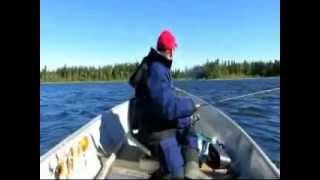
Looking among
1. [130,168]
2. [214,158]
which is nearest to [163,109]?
[130,168]

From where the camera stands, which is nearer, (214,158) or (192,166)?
(192,166)

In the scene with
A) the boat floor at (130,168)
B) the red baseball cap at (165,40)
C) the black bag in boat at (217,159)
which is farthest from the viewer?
the black bag in boat at (217,159)

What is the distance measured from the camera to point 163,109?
147 inches

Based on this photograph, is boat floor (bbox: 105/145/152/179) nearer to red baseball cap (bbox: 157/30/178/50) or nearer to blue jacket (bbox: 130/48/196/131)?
blue jacket (bbox: 130/48/196/131)

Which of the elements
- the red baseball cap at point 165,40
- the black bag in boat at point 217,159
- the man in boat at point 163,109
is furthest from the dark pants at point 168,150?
the red baseball cap at point 165,40

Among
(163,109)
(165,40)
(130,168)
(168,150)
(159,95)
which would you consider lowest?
(130,168)

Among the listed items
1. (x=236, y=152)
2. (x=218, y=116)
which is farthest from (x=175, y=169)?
(x=218, y=116)

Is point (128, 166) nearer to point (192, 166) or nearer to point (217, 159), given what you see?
point (192, 166)

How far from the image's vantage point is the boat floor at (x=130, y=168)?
4.15 meters

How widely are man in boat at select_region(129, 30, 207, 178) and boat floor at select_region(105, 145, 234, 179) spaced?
0.30 metres

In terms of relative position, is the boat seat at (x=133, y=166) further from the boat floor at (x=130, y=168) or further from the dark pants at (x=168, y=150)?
the dark pants at (x=168, y=150)

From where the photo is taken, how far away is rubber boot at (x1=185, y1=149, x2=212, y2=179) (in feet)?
12.9

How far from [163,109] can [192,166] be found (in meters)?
0.66
